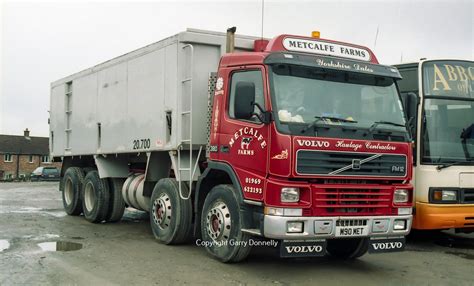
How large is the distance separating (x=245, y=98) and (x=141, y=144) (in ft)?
12.3

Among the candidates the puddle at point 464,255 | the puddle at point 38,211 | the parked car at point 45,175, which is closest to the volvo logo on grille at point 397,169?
the puddle at point 464,255

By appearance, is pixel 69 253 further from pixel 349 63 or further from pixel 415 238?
pixel 415 238

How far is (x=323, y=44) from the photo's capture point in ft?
24.6

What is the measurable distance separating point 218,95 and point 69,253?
11.3ft

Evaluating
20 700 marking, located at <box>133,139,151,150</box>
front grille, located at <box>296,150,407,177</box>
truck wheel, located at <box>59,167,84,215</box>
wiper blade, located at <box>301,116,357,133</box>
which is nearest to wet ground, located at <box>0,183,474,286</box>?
front grille, located at <box>296,150,407,177</box>

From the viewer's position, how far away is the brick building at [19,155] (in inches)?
2630

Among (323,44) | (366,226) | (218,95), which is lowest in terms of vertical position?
(366,226)

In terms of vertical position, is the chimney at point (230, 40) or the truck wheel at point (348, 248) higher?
the chimney at point (230, 40)

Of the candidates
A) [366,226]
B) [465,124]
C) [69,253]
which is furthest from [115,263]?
[465,124]

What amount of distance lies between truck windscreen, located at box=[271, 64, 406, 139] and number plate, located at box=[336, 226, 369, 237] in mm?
1166

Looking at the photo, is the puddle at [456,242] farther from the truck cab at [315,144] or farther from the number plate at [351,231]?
the number plate at [351,231]

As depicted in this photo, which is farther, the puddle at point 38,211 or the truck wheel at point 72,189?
the puddle at point 38,211

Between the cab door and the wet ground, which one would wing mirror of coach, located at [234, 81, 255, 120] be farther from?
the wet ground

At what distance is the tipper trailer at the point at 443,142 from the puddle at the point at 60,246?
19.2 feet
